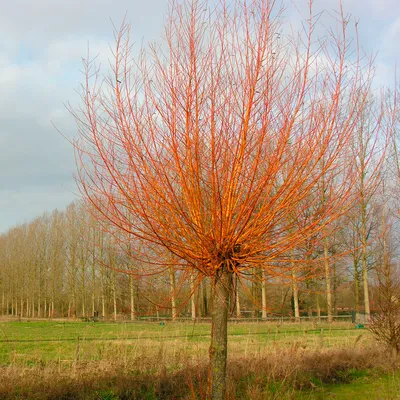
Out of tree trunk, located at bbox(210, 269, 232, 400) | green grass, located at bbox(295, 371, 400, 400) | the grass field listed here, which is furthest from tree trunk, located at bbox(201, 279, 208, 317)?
green grass, located at bbox(295, 371, 400, 400)

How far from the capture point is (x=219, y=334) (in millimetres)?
3359

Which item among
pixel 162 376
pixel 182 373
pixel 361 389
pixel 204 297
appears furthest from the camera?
pixel 361 389

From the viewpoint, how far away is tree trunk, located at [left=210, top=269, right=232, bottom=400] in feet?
10.7

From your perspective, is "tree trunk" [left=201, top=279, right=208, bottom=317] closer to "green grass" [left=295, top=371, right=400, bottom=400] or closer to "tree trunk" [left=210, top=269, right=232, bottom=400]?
"tree trunk" [left=210, top=269, right=232, bottom=400]

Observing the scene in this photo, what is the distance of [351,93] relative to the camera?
3.29 meters

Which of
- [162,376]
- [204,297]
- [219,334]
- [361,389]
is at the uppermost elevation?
[204,297]

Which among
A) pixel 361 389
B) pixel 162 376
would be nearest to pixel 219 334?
pixel 162 376

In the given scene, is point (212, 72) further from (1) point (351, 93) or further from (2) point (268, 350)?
(2) point (268, 350)

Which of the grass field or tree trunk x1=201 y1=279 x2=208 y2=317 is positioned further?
the grass field

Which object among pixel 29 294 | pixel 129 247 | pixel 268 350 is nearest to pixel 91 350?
pixel 268 350

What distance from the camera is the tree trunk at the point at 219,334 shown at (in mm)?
3275

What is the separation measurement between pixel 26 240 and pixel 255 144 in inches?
2007

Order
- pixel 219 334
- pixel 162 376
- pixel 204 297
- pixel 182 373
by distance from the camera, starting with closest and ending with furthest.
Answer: pixel 219 334 < pixel 204 297 < pixel 162 376 < pixel 182 373

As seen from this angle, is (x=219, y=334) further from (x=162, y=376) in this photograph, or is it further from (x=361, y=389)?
(x=361, y=389)
